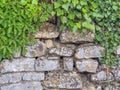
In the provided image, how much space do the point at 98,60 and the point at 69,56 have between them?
12.0 inches

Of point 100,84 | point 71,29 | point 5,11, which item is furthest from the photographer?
Result: point 100,84

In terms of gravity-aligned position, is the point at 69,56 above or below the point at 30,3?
below

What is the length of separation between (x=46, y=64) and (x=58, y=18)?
47 centimetres

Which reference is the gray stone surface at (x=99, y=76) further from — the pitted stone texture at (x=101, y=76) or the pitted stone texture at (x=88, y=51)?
the pitted stone texture at (x=88, y=51)

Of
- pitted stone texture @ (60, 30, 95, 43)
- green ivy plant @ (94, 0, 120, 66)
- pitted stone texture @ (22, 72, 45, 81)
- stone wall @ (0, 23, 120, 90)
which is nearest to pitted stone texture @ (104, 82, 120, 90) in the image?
stone wall @ (0, 23, 120, 90)

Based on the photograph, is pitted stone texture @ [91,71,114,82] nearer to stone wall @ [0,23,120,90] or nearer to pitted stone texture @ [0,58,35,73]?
stone wall @ [0,23,120,90]

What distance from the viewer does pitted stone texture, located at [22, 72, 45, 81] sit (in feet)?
9.59

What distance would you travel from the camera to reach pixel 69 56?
2975 millimetres

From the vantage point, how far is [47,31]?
9.45 ft

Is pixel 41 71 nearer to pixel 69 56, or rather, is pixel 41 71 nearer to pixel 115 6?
pixel 69 56

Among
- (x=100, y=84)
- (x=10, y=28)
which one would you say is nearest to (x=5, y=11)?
(x=10, y=28)

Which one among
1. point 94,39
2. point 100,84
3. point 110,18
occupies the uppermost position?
point 110,18

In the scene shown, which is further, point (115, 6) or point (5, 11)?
point (115, 6)

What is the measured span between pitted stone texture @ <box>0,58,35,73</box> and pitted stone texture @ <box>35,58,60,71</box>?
0.18 ft
